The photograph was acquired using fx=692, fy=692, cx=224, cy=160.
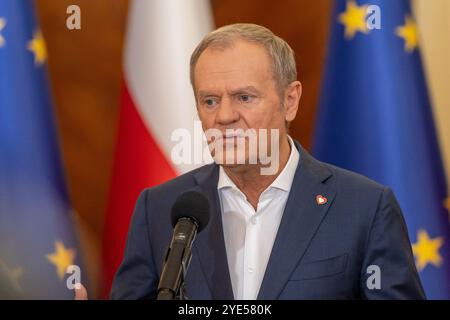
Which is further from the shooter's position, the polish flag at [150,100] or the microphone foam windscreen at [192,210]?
the polish flag at [150,100]

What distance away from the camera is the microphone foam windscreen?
1436 mm

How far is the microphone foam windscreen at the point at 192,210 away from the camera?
1436 mm

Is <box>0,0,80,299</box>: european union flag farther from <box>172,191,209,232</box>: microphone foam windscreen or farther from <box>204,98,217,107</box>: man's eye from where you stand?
<box>172,191,209,232</box>: microphone foam windscreen

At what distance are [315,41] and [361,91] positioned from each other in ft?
0.79

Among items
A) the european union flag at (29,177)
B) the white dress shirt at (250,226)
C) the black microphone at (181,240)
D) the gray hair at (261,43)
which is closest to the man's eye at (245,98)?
the gray hair at (261,43)

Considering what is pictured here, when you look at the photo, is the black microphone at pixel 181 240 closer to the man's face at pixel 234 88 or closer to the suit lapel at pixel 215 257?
the suit lapel at pixel 215 257

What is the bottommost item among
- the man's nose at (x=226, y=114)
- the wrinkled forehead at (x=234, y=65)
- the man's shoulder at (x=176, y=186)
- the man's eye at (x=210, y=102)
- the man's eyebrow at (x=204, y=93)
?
the man's shoulder at (x=176, y=186)

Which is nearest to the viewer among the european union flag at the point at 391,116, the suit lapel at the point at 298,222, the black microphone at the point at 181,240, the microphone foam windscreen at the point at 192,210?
the black microphone at the point at 181,240

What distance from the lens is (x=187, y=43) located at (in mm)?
2482

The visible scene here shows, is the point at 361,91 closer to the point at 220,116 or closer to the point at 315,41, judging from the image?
the point at 315,41

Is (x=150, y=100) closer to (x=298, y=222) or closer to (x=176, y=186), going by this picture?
(x=176, y=186)

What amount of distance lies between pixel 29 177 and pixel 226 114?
3.10 feet

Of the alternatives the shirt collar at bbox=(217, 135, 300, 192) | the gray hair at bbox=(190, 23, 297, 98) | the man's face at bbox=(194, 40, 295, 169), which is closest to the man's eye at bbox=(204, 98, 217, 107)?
the man's face at bbox=(194, 40, 295, 169)
